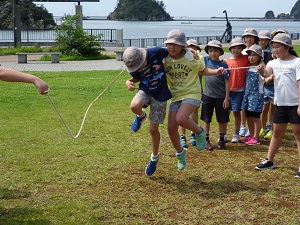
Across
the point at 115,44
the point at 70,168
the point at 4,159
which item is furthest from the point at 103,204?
the point at 115,44

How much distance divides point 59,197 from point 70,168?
0.98m

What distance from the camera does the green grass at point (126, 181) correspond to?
182 inches

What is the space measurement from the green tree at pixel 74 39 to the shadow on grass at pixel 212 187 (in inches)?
864

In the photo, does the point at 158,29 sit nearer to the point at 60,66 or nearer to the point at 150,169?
the point at 60,66

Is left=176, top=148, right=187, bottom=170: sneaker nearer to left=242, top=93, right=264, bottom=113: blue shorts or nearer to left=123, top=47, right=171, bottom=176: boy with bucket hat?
left=123, top=47, right=171, bottom=176: boy with bucket hat

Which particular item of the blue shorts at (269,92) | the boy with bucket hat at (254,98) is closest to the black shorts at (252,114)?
the boy with bucket hat at (254,98)

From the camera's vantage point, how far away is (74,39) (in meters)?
26.9

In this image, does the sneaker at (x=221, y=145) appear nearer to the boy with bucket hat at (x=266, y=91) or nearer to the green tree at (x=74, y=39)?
the boy with bucket hat at (x=266, y=91)

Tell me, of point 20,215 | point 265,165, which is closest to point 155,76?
point 265,165

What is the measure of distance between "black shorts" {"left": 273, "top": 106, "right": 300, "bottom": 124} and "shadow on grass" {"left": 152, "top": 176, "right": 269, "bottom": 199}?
88 centimetres

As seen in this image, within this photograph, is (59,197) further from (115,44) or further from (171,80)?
(115,44)

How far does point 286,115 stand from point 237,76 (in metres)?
1.76

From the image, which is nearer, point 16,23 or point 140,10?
point 16,23

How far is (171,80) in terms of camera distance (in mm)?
5762
